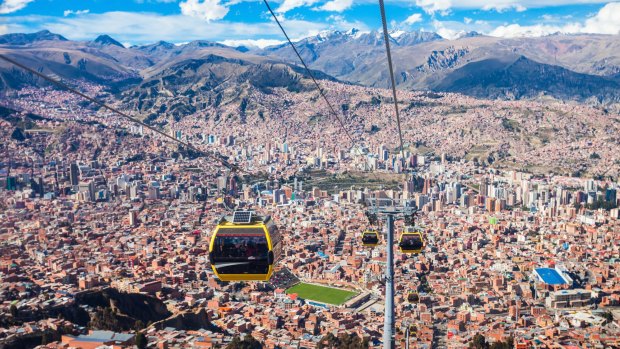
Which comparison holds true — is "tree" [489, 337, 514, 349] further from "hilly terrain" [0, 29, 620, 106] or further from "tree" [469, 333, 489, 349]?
"hilly terrain" [0, 29, 620, 106]

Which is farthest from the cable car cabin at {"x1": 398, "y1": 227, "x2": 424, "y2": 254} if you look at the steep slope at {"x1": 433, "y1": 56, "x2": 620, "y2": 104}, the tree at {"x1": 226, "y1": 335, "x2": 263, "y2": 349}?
the steep slope at {"x1": 433, "y1": 56, "x2": 620, "y2": 104}

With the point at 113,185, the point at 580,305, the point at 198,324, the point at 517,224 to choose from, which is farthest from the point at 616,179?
the point at 198,324

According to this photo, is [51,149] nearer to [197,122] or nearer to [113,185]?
[113,185]

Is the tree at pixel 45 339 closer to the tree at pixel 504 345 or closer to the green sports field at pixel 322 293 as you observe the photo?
the green sports field at pixel 322 293

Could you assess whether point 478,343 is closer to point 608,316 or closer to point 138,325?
point 608,316

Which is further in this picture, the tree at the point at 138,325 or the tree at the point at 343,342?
the tree at the point at 138,325

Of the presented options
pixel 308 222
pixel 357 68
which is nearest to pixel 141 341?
pixel 308 222

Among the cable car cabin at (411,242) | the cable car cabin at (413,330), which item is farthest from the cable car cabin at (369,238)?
the cable car cabin at (413,330)
